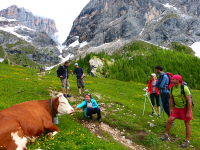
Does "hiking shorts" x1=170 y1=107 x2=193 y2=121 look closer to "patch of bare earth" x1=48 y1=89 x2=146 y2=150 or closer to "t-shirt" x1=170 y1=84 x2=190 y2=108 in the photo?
"t-shirt" x1=170 y1=84 x2=190 y2=108

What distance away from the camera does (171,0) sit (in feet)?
635

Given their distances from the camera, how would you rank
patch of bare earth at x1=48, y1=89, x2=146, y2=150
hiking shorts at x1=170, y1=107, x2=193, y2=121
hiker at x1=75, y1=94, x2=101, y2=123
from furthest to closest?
hiker at x1=75, y1=94, x2=101, y2=123, patch of bare earth at x1=48, y1=89, x2=146, y2=150, hiking shorts at x1=170, y1=107, x2=193, y2=121

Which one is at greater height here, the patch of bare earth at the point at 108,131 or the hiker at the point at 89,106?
the hiker at the point at 89,106

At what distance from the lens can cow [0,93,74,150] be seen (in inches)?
185

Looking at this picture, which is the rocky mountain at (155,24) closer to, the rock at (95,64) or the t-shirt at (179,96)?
the rock at (95,64)

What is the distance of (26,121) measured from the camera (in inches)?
211

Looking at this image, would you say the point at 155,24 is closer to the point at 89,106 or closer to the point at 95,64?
the point at 95,64

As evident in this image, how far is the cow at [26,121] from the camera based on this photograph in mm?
4691

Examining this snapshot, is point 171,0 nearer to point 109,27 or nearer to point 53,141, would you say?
point 109,27

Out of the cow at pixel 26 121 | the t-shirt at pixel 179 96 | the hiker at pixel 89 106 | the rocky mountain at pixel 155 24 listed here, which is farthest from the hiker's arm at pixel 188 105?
the rocky mountain at pixel 155 24

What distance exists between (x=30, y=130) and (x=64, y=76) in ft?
26.5

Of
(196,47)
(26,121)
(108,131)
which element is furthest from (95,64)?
(196,47)

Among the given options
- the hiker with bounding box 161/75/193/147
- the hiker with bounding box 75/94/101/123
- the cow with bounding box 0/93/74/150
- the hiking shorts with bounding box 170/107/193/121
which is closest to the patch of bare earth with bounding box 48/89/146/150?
the hiker with bounding box 75/94/101/123

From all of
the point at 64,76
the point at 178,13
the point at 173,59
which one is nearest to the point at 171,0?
the point at 178,13
